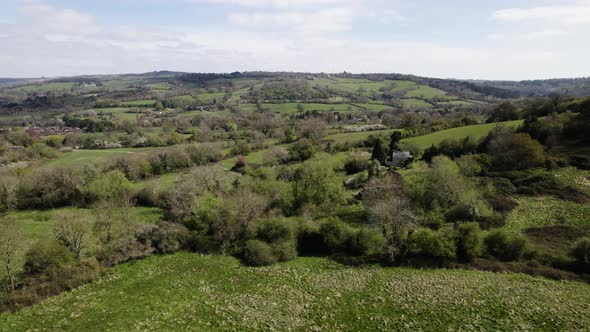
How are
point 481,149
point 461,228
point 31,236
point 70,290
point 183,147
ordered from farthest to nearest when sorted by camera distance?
1. point 183,147
2. point 481,149
3. point 31,236
4. point 461,228
5. point 70,290

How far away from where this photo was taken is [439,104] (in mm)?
160000

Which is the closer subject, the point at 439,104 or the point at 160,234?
the point at 160,234

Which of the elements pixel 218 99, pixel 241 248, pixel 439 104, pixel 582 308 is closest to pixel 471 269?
pixel 582 308

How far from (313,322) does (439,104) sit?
528ft

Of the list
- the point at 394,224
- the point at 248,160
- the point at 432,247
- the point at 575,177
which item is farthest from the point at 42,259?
the point at 575,177

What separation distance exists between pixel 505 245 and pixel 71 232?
38367mm

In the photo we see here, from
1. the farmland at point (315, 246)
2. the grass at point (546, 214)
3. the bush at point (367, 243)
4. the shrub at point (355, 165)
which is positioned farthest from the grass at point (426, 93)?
the bush at point (367, 243)

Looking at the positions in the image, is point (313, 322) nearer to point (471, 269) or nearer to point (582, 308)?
point (471, 269)

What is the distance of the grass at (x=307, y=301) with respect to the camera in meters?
20.7

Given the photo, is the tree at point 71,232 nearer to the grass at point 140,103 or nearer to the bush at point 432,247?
the bush at point 432,247

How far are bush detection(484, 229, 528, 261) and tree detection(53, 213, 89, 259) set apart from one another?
36.3m

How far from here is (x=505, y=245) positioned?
96.6ft

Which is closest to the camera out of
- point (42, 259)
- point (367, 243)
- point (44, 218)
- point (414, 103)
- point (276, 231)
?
point (42, 259)

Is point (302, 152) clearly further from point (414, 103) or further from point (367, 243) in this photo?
point (414, 103)
